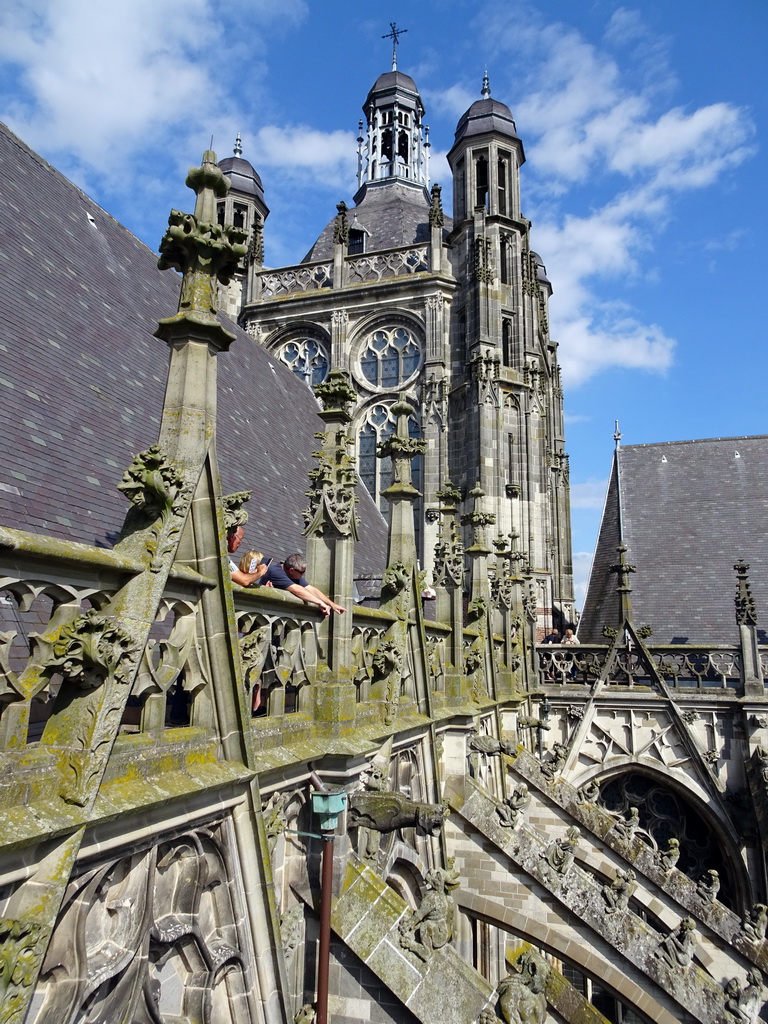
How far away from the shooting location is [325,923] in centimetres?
431

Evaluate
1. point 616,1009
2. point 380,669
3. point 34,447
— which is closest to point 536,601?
point 616,1009

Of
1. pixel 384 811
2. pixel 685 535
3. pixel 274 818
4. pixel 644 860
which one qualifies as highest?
pixel 685 535

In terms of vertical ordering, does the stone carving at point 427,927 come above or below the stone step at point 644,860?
above

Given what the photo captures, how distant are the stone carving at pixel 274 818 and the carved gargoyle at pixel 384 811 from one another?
0.73m

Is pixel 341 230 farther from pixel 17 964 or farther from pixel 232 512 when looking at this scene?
pixel 17 964

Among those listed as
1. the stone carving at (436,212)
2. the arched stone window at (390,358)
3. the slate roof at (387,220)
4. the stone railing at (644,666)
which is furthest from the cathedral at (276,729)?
the slate roof at (387,220)

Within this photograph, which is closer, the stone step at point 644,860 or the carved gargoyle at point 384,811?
the carved gargoyle at point 384,811

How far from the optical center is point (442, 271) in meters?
19.5

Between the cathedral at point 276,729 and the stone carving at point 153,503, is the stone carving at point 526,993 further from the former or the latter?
the stone carving at point 153,503

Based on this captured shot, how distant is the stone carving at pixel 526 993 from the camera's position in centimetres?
437

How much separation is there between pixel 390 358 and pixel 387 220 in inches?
255

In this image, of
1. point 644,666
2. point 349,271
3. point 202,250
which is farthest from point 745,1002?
point 349,271

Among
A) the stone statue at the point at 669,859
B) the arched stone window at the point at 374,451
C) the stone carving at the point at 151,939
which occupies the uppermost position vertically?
the arched stone window at the point at 374,451

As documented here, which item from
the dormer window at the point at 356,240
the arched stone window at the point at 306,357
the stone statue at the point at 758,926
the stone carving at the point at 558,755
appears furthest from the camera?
the dormer window at the point at 356,240
